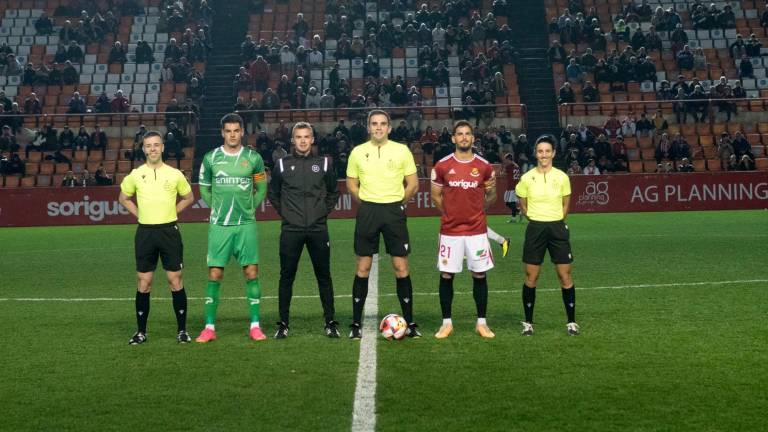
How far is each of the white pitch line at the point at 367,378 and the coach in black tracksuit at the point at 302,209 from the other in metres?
0.52

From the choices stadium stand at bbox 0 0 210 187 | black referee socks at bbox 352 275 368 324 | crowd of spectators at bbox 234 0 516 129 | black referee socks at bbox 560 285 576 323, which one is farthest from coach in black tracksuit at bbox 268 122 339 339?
crowd of spectators at bbox 234 0 516 129

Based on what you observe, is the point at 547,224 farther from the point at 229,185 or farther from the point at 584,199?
the point at 584,199

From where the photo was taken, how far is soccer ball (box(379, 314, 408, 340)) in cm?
920

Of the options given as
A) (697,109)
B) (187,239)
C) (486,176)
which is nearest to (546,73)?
(697,109)

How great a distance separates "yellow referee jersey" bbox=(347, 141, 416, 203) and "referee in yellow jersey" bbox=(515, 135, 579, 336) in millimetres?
1179

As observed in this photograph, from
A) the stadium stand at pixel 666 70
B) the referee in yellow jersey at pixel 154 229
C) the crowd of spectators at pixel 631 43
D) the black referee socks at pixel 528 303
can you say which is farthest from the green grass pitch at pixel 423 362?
the crowd of spectators at pixel 631 43

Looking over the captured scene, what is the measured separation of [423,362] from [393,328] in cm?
110

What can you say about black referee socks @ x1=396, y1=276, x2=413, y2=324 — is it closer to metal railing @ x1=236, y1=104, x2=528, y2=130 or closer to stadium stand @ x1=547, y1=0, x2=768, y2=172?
metal railing @ x1=236, y1=104, x2=528, y2=130

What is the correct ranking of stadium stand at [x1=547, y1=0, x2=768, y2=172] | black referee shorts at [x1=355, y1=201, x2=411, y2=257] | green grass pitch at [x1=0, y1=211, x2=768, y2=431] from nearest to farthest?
green grass pitch at [x1=0, y1=211, x2=768, y2=431], black referee shorts at [x1=355, y1=201, x2=411, y2=257], stadium stand at [x1=547, y1=0, x2=768, y2=172]

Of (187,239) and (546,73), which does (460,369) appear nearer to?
(187,239)

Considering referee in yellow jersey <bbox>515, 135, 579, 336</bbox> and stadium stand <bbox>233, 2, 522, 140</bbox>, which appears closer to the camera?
referee in yellow jersey <bbox>515, 135, 579, 336</bbox>

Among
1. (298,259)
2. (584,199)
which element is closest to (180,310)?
(298,259)

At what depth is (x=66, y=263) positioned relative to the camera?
17828 mm

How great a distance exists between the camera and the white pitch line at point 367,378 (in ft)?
20.7
